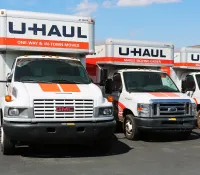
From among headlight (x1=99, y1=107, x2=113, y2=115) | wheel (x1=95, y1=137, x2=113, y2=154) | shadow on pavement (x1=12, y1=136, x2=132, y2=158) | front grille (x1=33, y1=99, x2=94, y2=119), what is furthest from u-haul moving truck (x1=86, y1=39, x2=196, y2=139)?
front grille (x1=33, y1=99, x2=94, y2=119)

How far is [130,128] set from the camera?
980cm

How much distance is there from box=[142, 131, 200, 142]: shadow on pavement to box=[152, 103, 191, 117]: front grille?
2.91ft

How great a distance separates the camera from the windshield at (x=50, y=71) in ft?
26.4

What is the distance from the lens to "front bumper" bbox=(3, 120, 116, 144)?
22.4ft

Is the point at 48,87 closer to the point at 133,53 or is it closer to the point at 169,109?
the point at 169,109

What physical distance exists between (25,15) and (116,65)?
13.3 ft

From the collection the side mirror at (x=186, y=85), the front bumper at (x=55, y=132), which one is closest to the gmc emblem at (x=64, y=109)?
the front bumper at (x=55, y=132)

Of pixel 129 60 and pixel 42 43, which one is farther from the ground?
pixel 42 43

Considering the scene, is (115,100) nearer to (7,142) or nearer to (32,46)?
(32,46)

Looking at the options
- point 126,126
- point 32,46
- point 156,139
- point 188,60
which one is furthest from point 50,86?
point 188,60

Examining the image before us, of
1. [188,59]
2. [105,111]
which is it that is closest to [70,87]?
[105,111]

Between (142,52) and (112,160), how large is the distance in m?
6.26

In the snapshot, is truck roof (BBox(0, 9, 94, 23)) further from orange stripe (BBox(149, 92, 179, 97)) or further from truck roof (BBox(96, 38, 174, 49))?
orange stripe (BBox(149, 92, 179, 97))

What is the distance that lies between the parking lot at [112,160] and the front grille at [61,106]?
2.94 ft
